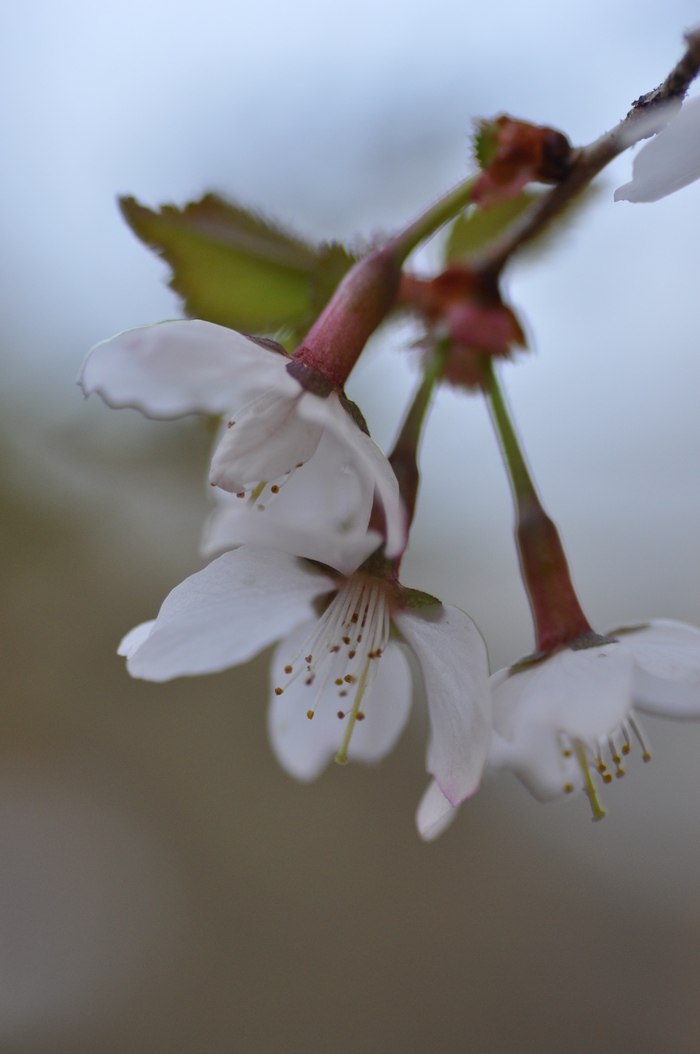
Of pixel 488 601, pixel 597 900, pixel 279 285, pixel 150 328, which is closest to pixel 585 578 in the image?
pixel 488 601

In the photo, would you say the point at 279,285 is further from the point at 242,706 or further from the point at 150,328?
the point at 242,706

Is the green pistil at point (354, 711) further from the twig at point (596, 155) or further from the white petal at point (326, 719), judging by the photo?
the twig at point (596, 155)

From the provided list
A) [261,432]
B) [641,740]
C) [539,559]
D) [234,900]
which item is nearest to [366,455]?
[261,432]

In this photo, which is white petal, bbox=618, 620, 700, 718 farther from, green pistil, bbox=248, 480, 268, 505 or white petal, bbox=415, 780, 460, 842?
green pistil, bbox=248, 480, 268, 505

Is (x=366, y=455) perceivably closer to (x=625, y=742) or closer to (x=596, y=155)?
(x=596, y=155)

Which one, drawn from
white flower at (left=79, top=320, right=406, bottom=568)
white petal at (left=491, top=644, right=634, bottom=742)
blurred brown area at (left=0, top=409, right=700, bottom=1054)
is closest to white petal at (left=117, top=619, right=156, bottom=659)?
white flower at (left=79, top=320, right=406, bottom=568)

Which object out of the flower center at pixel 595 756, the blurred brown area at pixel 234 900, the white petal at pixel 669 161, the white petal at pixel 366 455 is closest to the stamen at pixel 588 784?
the flower center at pixel 595 756
